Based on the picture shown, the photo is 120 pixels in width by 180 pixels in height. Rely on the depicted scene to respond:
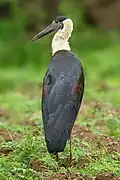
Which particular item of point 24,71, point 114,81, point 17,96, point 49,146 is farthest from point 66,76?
point 24,71

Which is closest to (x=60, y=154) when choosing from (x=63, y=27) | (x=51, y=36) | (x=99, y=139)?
(x=99, y=139)

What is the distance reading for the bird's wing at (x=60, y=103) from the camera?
21.2 feet

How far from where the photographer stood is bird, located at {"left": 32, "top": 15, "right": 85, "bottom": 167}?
6.38 meters

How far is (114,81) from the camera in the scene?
1473 centimetres

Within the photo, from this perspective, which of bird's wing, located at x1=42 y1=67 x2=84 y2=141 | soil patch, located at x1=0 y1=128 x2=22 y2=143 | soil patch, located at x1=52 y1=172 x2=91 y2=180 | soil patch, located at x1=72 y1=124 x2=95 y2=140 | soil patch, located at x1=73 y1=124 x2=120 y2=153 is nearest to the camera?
soil patch, located at x1=52 y1=172 x2=91 y2=180

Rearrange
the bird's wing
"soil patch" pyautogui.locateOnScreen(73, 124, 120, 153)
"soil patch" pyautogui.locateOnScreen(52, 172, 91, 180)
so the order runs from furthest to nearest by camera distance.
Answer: "soil patch" pyautogui.locateOnScreen(73, 124, 120, 153)
the bird's wing
"soil patch" pyautogui.locateOnScreen(52, 172, 91, 180)

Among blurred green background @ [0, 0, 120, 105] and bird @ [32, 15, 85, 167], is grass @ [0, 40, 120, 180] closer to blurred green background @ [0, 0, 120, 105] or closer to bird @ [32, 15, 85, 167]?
bird @ [32, 15, 85, 167]

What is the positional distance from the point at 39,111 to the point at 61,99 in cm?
337

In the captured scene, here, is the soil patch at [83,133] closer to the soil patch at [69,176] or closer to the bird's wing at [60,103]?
the bird's wing at [60,103]

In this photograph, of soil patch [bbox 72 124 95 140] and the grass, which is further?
soil patch [bbox 72 124 95 140]

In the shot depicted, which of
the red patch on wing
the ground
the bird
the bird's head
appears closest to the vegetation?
the ground

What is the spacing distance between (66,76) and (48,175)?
1.15 m

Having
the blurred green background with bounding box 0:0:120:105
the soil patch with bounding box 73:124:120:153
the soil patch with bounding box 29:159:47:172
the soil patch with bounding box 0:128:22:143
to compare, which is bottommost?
the soil patch with bounding box 29:159:47:172

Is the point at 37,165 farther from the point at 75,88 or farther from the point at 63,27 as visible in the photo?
the point at 63,27
